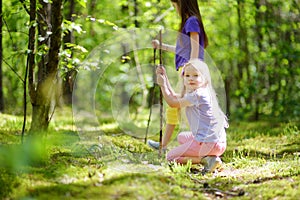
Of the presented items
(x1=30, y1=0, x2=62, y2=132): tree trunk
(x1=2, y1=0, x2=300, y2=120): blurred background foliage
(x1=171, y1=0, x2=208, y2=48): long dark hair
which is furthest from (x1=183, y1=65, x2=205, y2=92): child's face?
(x1=2, y1=0, x2=300, y2=120): blurred background foliage

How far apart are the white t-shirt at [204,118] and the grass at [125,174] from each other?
34cm

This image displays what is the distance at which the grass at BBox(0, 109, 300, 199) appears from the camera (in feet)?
9.16

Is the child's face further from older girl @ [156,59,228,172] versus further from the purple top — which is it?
the purple top

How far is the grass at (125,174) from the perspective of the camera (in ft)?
9.16

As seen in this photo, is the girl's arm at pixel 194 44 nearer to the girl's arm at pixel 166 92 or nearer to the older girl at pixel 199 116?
the older girl at pixel 199 116

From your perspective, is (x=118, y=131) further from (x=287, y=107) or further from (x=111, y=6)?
(x=111, y=6)

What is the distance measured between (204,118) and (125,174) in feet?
3.81

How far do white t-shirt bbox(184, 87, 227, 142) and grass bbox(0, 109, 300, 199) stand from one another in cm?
34

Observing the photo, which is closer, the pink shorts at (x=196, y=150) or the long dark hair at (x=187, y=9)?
the pink shorts at (x=196, y=150)

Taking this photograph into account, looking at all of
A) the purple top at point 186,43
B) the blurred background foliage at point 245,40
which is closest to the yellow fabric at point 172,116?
the purple top at point 186,43

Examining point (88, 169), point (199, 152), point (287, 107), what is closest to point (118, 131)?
point (199, 152)

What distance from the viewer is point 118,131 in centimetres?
623

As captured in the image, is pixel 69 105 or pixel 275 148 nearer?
pixel 275 148

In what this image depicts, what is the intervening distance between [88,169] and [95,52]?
2129 millimetres
